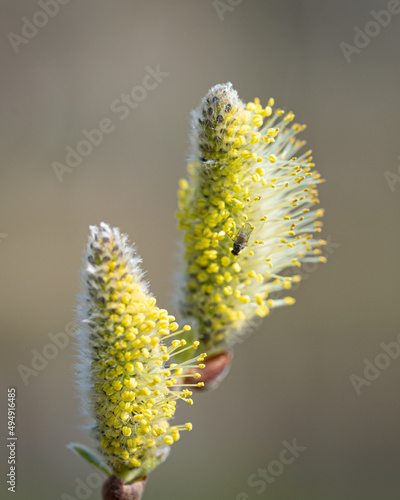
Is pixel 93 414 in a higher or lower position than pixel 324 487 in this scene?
higher

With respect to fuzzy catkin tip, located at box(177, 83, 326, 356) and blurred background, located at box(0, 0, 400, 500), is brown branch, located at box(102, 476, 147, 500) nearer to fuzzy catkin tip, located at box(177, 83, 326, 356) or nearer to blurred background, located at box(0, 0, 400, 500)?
fuzzy catkin tip, located at box(177, 83, 326, 356)

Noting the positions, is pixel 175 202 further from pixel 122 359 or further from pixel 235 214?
pixel 122 359

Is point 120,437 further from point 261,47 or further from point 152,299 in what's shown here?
point 261,47

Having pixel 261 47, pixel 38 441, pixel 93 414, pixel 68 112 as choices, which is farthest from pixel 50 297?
pixel 93 414

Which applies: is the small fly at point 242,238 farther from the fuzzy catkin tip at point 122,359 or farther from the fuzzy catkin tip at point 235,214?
the fuzzy catkin tip at point 122,359

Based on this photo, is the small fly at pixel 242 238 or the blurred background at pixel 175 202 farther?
the blurred background at pixel 175 202

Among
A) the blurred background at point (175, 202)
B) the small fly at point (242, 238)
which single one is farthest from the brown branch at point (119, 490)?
A: the blurred background at point (175, 202)
